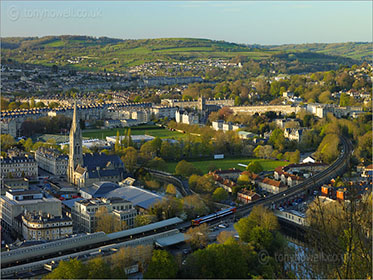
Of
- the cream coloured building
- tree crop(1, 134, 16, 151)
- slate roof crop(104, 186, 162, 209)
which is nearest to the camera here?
slate roof crop(104, 186, 162, 209)

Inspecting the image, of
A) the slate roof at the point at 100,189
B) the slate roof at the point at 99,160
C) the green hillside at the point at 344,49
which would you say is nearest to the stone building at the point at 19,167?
the slate roof at the point at 99,160

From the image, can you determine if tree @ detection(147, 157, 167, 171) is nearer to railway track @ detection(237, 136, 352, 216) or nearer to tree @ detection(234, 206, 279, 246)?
railway track @ detection(237, 136, 352, 216)

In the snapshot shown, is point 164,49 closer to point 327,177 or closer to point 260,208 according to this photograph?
point 327,177

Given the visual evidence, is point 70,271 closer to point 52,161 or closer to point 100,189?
point 100,189

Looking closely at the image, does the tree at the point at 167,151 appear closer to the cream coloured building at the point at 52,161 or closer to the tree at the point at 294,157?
the cream coloured building at the point at 52,161

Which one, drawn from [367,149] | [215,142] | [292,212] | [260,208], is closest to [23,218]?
[260,208]

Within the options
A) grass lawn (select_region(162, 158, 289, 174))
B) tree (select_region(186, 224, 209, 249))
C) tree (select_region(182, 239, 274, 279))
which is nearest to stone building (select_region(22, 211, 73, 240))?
tree (select_region(186, 224, 209, 249))
